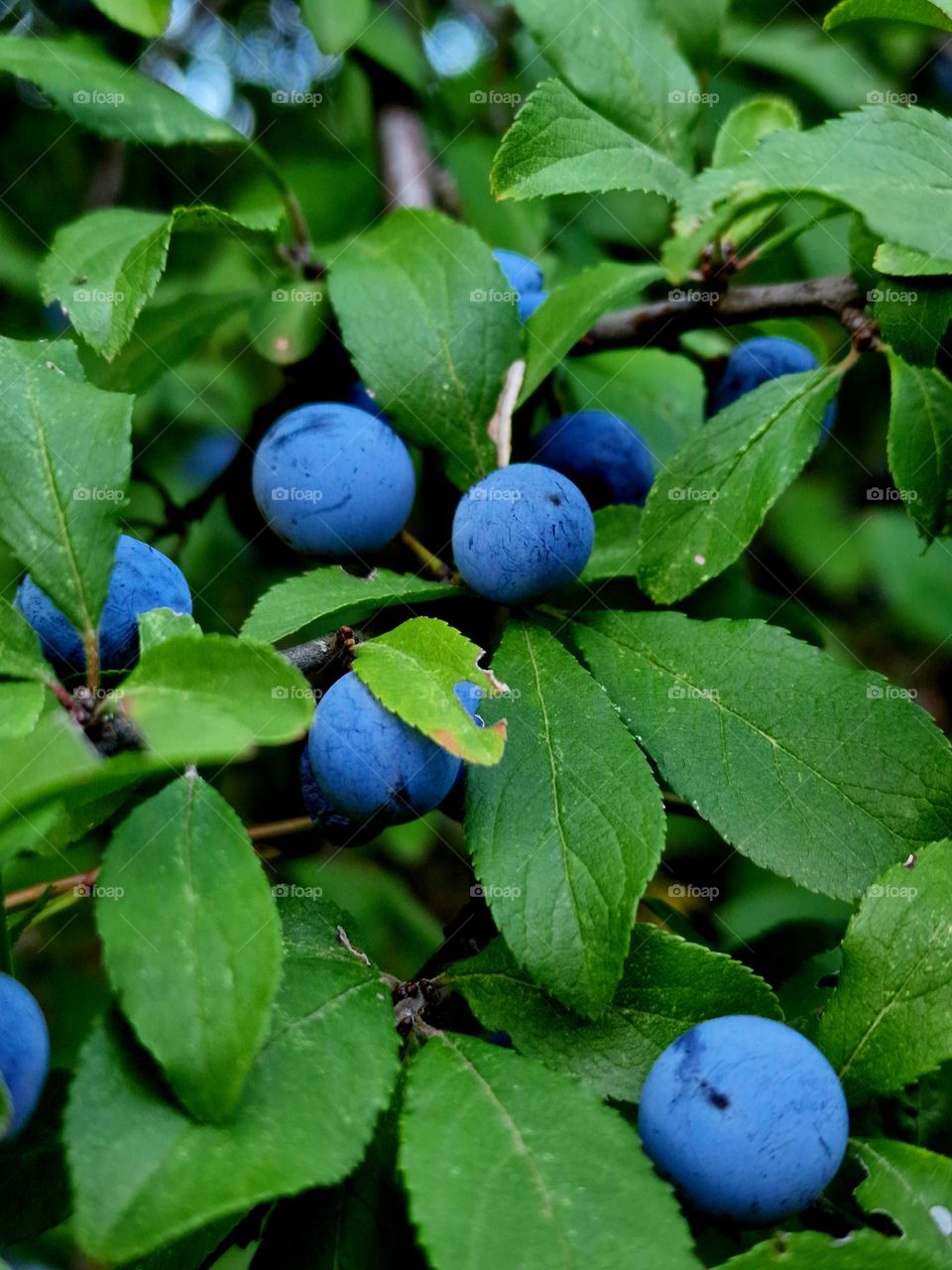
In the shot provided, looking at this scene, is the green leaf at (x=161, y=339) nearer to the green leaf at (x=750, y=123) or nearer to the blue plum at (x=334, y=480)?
the blue plum at (x=334, y=480)

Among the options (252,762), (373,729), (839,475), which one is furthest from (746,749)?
(839,475)

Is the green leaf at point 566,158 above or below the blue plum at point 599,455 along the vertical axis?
above

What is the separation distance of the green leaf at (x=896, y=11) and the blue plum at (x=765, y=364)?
35cm

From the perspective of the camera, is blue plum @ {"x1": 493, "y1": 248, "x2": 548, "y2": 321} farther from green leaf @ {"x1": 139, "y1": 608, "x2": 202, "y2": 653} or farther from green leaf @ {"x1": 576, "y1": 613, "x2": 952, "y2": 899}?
green leaf @ {"x1": 139, "y1": 608, "x2": 202, "y2": 653}

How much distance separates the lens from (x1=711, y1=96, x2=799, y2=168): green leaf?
4.10ft

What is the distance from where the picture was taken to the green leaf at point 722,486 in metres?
1.00

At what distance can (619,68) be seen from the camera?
1.23 metres

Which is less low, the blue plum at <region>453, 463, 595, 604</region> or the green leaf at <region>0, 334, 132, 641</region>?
the green leaf at <region>0, 334, 132, 641</region>

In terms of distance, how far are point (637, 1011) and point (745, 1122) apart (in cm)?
12

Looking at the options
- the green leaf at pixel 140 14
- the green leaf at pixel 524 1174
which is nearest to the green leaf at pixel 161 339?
the green leaf at pixel 140 14

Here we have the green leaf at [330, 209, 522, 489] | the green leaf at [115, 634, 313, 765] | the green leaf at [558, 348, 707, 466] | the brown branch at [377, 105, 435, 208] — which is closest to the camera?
the green leaf at [115, 634, 313, 765]

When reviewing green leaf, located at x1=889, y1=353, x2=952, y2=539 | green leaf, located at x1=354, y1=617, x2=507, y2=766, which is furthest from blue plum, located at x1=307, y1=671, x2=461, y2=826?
green leaf, located at x1=889, y1=353, x2=952, y2=539

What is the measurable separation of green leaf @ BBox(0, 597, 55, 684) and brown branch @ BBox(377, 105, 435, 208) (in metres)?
1.03

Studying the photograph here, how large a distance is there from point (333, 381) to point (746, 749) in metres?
0.65
